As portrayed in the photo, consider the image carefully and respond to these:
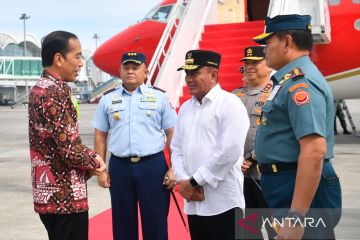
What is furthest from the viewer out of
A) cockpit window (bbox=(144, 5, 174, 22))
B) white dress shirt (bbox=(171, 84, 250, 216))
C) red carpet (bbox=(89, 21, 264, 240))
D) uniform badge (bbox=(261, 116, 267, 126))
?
cockpit window (bbox=(144, 5, 174, 22))

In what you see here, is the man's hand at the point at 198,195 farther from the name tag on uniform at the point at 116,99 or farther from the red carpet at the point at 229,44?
the red carpet at the point at 229,44

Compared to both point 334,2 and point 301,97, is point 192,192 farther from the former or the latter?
point 334,2

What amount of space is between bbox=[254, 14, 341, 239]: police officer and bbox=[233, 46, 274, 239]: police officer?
149 cm

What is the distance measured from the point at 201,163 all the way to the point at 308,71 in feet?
3.74

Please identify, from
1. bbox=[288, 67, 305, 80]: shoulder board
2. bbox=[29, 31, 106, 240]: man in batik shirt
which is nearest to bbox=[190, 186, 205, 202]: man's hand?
bbox=[29, 31, 106, 240]: man in batik shirt

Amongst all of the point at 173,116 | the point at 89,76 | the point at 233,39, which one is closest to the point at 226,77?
the point at 233,39

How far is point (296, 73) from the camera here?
2.33 meters

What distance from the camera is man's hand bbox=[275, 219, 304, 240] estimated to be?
218 centimetres

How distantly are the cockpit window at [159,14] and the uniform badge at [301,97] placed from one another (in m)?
10.5

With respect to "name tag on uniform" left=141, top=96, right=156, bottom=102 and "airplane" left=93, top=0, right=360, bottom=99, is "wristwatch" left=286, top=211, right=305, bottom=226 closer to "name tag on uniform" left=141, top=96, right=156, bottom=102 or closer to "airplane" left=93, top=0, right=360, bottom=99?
"name tag on uniform" left=141, top=96, right=156, bottom=102

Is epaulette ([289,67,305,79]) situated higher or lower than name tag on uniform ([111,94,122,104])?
higher

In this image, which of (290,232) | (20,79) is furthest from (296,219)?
(20,79)

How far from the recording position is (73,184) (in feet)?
9.35

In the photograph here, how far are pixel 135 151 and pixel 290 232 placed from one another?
2044 mm
